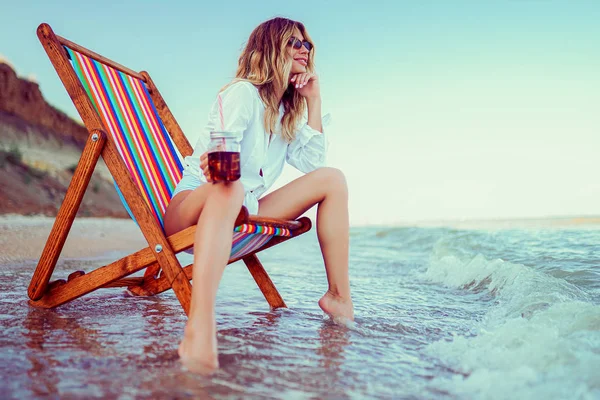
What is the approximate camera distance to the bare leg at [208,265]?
5.61ft

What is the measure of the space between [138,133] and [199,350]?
1512mm

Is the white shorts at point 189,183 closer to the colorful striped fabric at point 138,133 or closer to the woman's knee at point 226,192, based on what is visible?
the colorful striped fabric at point 138,133

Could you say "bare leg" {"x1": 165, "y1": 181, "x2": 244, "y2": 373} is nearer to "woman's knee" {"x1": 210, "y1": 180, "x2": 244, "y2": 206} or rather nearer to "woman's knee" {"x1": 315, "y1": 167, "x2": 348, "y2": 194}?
"woman's knee" {"x1": 210, "y1": 180, "x2": 244, "y2": 206}

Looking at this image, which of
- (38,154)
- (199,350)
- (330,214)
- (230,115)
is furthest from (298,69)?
(38,154)

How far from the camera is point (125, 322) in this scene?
8.12 feet

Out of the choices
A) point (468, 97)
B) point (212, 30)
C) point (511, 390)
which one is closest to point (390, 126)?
point (468, 97)

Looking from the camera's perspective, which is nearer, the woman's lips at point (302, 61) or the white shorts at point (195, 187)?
the white shorts at point (195, 187)

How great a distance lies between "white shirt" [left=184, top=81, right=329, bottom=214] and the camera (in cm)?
242

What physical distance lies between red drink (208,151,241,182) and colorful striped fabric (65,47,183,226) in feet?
2.71

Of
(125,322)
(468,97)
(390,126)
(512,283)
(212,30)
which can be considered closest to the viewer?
(125,322)

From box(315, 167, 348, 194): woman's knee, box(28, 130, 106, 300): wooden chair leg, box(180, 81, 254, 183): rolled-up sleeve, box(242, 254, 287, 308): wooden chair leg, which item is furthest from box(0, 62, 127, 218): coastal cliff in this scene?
box(315, 167, 348, 194): woman's knee

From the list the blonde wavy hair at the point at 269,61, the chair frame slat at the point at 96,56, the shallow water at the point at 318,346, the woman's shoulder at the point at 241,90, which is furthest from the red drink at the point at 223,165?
the chair frame slat at the point at 96,56

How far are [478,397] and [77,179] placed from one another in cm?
196

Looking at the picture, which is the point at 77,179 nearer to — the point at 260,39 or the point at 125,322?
the point at 125,322
